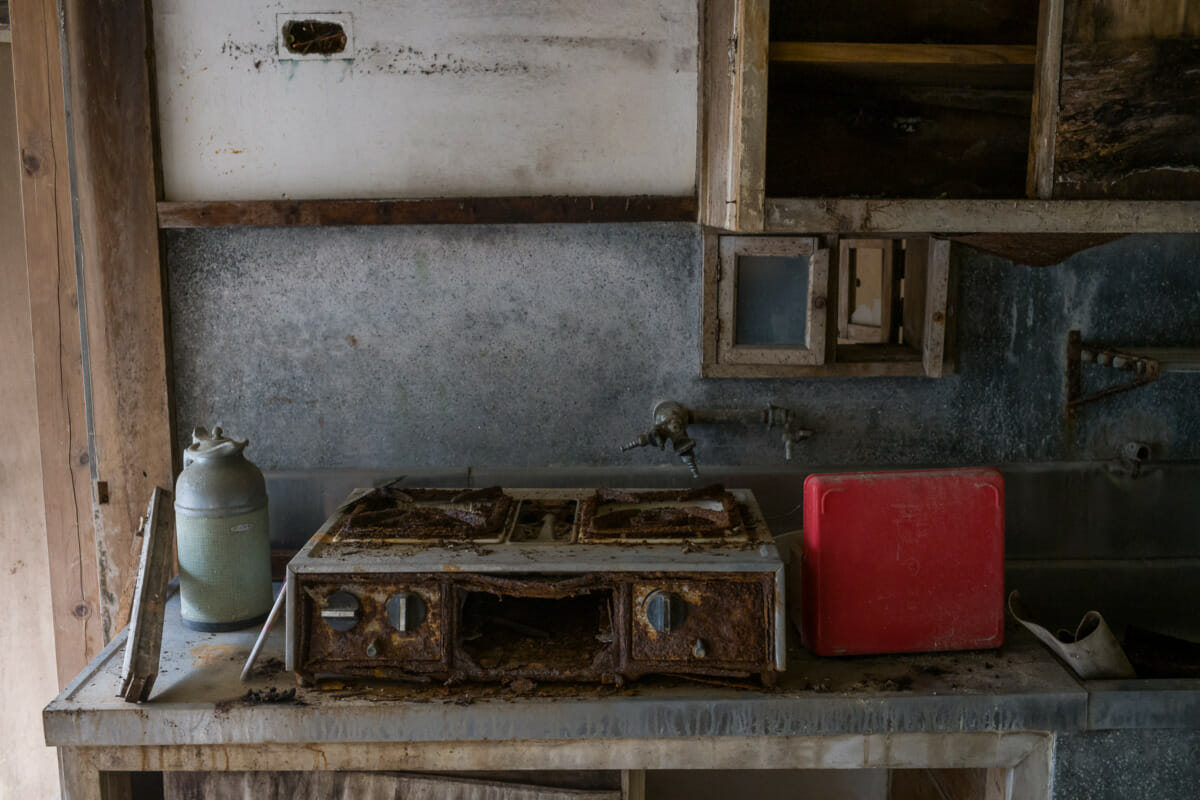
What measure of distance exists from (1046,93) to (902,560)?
0.84m

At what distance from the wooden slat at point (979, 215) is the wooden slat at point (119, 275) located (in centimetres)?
140

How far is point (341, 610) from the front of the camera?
5.52 ft

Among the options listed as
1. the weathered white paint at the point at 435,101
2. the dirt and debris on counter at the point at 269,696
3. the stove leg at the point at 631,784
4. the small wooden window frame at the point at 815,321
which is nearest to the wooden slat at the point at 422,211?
the weathered white paint at the point at 435,101

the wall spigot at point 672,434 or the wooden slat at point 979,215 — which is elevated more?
the wooden slat at point 979,215

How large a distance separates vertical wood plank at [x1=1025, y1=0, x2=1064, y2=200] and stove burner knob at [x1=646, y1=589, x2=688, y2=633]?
92cm

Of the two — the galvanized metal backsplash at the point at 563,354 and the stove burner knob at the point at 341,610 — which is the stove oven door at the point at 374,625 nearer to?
the stove burner knob at the point at 341,610

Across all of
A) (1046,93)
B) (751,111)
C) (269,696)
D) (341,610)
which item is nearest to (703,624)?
(341,610)

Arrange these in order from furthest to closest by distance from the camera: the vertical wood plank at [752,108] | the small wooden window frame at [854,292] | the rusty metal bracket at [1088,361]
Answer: the small wooden window frame at [854,292]
the rusty metal bracket at [1088,361]
the vertical wood plank at [752,108]

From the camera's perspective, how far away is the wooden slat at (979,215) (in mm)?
1654

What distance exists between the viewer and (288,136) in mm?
2191

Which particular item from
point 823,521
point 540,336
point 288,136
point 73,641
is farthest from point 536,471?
point 73,641

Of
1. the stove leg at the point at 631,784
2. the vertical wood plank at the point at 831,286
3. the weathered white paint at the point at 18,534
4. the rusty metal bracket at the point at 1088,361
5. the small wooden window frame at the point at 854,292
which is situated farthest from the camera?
the weathered white paint at the point at 18,534

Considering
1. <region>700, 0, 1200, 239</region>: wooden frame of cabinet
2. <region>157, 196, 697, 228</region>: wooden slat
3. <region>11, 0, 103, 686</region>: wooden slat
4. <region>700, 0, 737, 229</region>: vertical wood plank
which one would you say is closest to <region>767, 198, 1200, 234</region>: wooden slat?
<region>700, 0, 1200, 239</region>: wooden frame of cabinet

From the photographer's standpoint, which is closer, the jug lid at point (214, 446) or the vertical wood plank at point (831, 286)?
the jug lid at point (214, 446)
